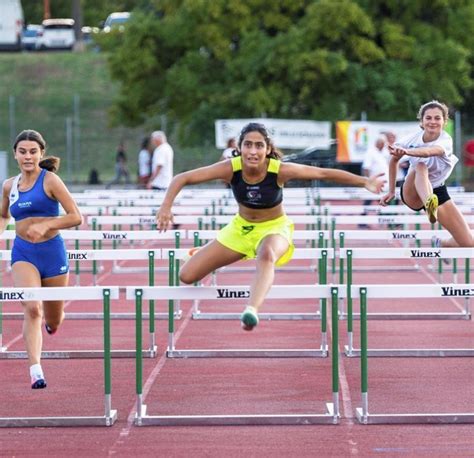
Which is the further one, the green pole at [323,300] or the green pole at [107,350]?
the green pole at [323,300]

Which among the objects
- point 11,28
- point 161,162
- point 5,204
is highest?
point 11,28

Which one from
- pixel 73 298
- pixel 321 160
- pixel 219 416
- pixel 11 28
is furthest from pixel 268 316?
pixel 11 28

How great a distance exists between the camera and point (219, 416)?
943cm

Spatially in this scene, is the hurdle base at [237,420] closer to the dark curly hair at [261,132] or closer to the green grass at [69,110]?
the dark curly hair at [261,132]

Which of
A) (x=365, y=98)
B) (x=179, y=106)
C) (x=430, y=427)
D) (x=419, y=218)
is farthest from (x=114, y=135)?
(x=430, y=427)

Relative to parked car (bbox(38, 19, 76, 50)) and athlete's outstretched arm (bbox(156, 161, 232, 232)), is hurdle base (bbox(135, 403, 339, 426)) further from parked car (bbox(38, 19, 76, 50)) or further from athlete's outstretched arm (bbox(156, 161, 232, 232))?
parked car (bbox(38, 19, 76, 50))

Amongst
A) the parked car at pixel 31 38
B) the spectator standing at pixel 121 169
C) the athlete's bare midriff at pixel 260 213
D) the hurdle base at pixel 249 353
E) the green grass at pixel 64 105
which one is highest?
the parked car at pixel 31 38

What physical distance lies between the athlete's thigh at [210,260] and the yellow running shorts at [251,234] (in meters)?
0.04

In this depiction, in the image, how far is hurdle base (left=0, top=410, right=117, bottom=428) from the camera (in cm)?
932

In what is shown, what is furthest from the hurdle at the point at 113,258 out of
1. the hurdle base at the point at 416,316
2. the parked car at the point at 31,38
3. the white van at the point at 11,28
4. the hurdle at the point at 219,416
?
the parked car at the point at 31,38

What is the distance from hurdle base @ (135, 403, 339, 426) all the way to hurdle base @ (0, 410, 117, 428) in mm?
229

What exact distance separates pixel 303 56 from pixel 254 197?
2978 cm

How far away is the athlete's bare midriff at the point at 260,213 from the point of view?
1002 cm

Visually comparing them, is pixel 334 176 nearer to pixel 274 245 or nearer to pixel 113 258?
pixel 274 245
